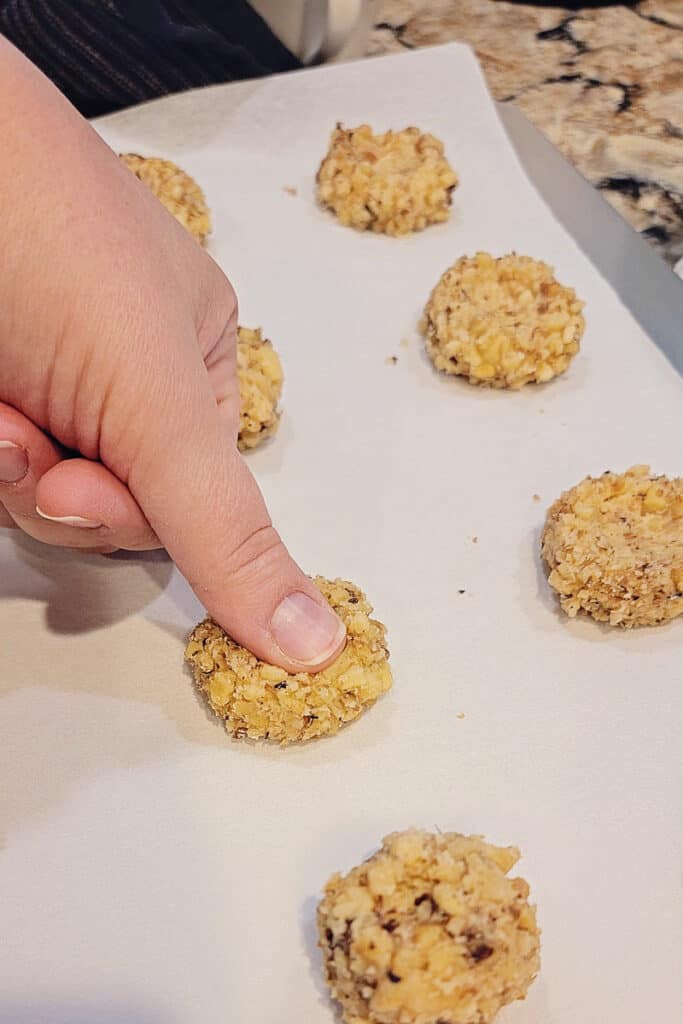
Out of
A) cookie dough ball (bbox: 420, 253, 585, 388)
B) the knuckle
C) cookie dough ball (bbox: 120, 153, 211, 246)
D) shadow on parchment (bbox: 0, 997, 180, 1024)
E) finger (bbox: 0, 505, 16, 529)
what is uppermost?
cookie dough ball (bbox: 120, 153, 211, 246)

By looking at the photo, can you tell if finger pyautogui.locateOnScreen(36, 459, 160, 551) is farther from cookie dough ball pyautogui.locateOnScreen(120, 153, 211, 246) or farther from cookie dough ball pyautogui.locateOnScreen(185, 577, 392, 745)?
cookie dough ball pyautogui.locateOnScreen(120, 153, 211, 246)

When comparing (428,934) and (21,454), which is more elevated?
(21,454)

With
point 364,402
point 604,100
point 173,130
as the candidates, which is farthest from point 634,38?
point 364,402

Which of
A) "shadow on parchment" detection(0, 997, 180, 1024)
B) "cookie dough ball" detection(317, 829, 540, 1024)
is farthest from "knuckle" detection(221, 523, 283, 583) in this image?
"shadow on parchment" detection(0, 997, 180, 1024)

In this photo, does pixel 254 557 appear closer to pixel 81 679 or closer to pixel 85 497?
pixel 85 497

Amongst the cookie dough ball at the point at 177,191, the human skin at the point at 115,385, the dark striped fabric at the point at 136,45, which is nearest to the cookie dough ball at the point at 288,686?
the human skin at the point at 115,385

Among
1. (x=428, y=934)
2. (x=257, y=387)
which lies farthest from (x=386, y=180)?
(x=428, y=934)
